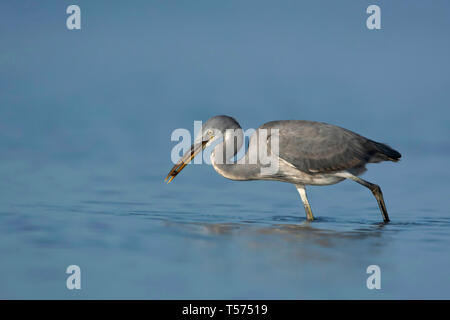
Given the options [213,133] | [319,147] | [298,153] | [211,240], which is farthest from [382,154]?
[211,240]

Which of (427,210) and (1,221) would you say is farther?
(427,210)

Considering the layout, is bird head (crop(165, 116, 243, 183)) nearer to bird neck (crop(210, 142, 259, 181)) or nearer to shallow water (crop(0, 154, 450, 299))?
bird neck (crop(210, 142, 259, 181))

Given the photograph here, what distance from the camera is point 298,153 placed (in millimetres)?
10562

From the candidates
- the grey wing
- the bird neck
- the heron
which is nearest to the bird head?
the heron

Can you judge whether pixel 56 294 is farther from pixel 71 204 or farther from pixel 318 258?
pixel 71 204

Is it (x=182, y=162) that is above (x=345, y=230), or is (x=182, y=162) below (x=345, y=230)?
above

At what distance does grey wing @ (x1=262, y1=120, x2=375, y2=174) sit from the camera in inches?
416

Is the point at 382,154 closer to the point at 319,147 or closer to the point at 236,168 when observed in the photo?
the point at 319,147

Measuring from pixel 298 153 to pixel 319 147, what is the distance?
1.11 feet

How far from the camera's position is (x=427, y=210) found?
451 inches

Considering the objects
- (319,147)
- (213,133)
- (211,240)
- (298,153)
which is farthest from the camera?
(213,133)
